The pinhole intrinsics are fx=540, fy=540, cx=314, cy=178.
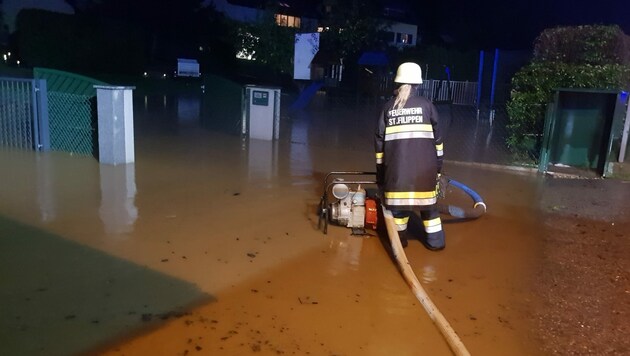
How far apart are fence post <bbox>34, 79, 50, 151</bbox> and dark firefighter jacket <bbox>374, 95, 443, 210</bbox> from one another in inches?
272

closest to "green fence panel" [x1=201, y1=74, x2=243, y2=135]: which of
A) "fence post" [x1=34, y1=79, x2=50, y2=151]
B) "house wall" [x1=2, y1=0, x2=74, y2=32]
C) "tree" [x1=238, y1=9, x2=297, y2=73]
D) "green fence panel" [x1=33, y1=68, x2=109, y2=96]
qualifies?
"green fence panel" [x1=33, y1=68, x2=109, y2=96]

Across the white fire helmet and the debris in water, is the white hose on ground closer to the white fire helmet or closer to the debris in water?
the debris in water

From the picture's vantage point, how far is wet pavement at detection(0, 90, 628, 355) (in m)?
3.72

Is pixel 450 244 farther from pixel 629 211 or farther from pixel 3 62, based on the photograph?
pixel 3 62

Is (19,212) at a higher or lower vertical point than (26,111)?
lower

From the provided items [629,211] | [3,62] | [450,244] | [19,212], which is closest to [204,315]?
[450,244]

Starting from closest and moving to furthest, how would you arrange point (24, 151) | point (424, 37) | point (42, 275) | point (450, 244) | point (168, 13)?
point (42, 275), point (450, 244), point (24, 151), point (168, 13), point (424, 37)

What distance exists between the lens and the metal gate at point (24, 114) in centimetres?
948

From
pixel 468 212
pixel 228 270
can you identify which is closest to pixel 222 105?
pixel 468 212

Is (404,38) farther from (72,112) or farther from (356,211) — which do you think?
(356,211)

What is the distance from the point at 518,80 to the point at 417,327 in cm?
769

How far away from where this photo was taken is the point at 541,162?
970 cm

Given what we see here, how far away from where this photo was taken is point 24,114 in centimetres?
973

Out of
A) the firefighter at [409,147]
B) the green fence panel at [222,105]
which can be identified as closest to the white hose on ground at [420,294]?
the firefighter at [409,147]
